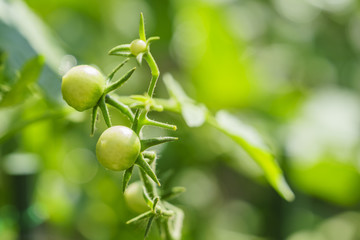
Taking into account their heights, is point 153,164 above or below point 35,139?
above

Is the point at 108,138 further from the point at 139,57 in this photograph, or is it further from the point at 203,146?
the point at 203,146

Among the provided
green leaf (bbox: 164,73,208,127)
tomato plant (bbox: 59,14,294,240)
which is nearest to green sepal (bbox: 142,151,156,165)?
tomato plant (bbox: 59,14,294,240)

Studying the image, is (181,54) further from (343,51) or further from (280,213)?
(343,51)

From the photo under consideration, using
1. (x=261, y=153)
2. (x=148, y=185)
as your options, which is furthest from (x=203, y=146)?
(x=148, y=185)

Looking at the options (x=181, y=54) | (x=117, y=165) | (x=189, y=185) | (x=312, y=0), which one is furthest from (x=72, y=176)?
(x=312, y=0)

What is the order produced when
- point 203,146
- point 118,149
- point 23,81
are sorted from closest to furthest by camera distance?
point 118,149 → point 23,81 → point 203,146

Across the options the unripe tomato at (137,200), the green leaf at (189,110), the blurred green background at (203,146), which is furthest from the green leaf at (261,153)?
the blurred green background at (203,146)
